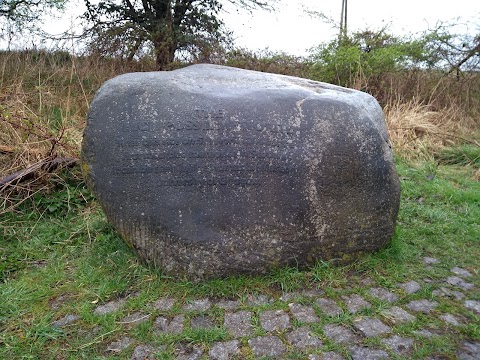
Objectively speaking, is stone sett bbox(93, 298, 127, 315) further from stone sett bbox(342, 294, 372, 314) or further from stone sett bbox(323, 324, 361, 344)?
stone sett bbox(342, 294, 372, 314)

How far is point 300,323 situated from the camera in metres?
1.90

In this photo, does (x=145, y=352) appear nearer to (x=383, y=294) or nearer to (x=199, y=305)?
(x=199, y=305)

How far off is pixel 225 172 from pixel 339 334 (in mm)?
950

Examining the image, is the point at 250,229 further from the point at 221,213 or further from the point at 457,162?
the point at 457,162

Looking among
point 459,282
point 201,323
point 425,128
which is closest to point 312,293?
point 201,323

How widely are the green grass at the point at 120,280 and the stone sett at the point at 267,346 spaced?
0.04m

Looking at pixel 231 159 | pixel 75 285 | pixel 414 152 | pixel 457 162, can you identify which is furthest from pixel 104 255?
pixel 457 162

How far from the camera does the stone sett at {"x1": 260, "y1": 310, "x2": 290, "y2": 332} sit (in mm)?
1890

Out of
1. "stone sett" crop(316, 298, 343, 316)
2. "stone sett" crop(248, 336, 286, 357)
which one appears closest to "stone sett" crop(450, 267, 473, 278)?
"stone sett" crop(316, 298, 343, 316)

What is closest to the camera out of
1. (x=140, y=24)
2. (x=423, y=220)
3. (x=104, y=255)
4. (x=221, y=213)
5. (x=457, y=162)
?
(x=221, y=213)

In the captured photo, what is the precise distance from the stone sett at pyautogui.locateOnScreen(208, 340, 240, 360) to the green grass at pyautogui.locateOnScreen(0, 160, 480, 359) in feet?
0.11

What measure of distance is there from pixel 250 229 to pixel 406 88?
222 inches

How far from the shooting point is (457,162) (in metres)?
5.16

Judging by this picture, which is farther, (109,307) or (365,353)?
(109,307)
